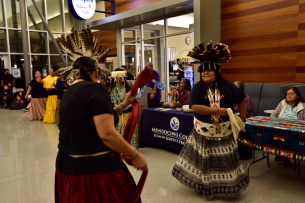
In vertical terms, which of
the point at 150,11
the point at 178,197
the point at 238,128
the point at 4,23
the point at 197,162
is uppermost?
the point at 4,23

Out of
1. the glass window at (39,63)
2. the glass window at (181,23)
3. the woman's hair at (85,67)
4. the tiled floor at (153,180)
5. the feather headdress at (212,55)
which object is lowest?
the tiled floor at (153,180)

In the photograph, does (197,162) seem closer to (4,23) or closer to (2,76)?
(2,76)

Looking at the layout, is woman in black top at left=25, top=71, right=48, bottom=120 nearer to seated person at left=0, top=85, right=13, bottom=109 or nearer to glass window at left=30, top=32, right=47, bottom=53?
seated person at left=0, top=85, right=13, bottom=109

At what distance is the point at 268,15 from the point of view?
633 cm

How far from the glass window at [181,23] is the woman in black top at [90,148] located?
6.81 m

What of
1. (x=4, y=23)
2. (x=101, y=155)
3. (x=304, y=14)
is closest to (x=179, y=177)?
(x=101, y=155)

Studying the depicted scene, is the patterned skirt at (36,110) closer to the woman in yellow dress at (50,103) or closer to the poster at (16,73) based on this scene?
the woman in yellow dress at (50,103)

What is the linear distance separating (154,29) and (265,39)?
403 centimetres

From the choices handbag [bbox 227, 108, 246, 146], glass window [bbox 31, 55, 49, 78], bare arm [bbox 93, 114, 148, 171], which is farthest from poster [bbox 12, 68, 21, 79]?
bare arm [bbox 93, 114, 148, 171]

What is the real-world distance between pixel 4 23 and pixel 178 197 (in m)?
14.4

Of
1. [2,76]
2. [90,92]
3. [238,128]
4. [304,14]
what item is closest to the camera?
[90,92]

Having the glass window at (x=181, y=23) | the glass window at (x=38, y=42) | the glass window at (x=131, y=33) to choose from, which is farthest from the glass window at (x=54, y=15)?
the glass window at (x=181, y=23)

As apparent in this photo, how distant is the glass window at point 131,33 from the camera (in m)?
9.87

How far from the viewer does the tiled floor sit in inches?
118
